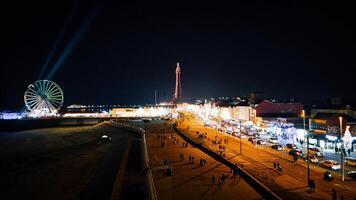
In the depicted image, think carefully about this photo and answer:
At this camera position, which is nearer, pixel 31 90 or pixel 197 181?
pixel 197 181

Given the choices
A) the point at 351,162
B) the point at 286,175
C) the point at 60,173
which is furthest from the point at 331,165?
the point at 60,173

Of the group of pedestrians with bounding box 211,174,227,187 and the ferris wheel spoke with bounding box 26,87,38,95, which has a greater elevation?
the ferris wheel spoke with bounding box 26,87,38,95

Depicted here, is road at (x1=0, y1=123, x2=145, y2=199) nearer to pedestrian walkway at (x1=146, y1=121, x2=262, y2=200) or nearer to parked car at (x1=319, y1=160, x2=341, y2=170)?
pedestrian walkway at (x1=146, y1=121, x2=262, y2=200)

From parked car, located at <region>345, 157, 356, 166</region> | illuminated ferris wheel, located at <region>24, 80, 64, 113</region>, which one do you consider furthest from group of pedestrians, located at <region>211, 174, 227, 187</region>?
illuminated ferris wheel, located at <region>24, 80, 64, 113</region>

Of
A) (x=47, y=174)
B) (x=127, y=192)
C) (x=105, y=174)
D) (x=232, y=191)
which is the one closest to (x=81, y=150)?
(x=47, y=174)

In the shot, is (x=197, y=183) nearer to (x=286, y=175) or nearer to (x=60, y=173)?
(x=286, y=175)

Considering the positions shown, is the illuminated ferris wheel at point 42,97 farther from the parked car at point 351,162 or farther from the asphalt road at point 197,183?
the parked car at point 351,162

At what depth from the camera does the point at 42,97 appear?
100688 mm

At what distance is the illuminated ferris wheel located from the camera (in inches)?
3853

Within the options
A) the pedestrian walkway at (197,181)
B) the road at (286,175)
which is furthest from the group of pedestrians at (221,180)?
the road at (286,175)

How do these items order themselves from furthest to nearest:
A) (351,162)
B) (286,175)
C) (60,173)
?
1. (60,173)
2. (351,162)
3. (286,175)

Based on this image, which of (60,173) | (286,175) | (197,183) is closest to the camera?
(197,183)

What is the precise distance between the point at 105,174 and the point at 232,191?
1494 cm

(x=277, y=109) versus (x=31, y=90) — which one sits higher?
(x=31, y=90)
